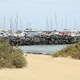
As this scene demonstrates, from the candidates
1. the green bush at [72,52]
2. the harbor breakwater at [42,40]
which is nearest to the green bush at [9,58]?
the green bush at [72,52]

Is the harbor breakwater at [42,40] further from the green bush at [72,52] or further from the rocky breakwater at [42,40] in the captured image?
the green bush at [72,52]

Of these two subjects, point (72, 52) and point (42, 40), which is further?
point (42, 40)

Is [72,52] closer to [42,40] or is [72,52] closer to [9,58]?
[9,58]

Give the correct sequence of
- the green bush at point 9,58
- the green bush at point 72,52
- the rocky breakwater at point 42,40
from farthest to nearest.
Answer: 1. the rocky breakwater at point 42,40
2. the green bush at point 72,52
3. the green bush at point 9,58

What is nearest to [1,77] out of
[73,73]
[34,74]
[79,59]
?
[34,74]

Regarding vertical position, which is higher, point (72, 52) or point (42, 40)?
point (72, 52)

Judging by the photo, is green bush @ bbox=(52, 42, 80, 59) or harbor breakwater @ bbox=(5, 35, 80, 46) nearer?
green bush @ bbox=(52, 42, 80, 59)

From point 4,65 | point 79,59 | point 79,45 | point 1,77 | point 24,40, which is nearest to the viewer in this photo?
point 1,77

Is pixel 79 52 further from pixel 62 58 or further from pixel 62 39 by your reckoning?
pixel 62 39

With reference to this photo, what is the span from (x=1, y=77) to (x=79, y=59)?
35.3 ft

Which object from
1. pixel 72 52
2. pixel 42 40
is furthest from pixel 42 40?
pixel 72 52

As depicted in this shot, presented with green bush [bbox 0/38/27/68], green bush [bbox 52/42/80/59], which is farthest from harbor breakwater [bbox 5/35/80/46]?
green bush [bbox 0/38/27/68]

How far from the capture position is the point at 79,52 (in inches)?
887

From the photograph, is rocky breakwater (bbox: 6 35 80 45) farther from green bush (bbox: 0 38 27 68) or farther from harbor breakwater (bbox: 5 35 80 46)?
green bush (bbox: 0 38 27 68)
